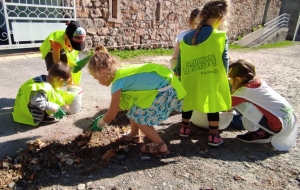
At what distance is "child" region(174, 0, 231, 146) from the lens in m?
2.31

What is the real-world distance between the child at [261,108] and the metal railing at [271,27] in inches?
413

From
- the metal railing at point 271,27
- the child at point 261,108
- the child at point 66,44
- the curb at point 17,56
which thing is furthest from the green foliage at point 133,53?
the metal railing at point 271,27

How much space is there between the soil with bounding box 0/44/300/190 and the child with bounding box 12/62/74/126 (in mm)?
371

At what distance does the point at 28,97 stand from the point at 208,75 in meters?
1.82

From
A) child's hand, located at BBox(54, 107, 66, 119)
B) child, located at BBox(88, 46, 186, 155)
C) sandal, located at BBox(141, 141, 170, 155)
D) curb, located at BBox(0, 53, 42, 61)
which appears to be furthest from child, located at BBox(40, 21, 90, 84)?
curb, located at BBox(0, 53, 42, 61)

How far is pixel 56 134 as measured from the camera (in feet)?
8.46

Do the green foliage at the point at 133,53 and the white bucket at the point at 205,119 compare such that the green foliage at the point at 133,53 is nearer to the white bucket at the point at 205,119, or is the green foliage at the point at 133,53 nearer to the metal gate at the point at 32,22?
the metal gate at the point at 32,22

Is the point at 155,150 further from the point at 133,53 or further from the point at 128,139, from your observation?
the point at 133,53

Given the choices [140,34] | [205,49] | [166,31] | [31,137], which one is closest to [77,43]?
[31,137]

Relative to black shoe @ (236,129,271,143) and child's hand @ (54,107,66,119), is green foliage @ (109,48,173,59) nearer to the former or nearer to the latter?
child's hand @ (54,107,66,119)

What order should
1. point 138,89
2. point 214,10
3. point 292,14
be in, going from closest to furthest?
point 138,89
point 214,10
point 292,14

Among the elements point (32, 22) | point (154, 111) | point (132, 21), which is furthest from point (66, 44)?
point (132, 21)

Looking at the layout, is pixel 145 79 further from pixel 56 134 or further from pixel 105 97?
pixel 105 97

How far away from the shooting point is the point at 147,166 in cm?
221
